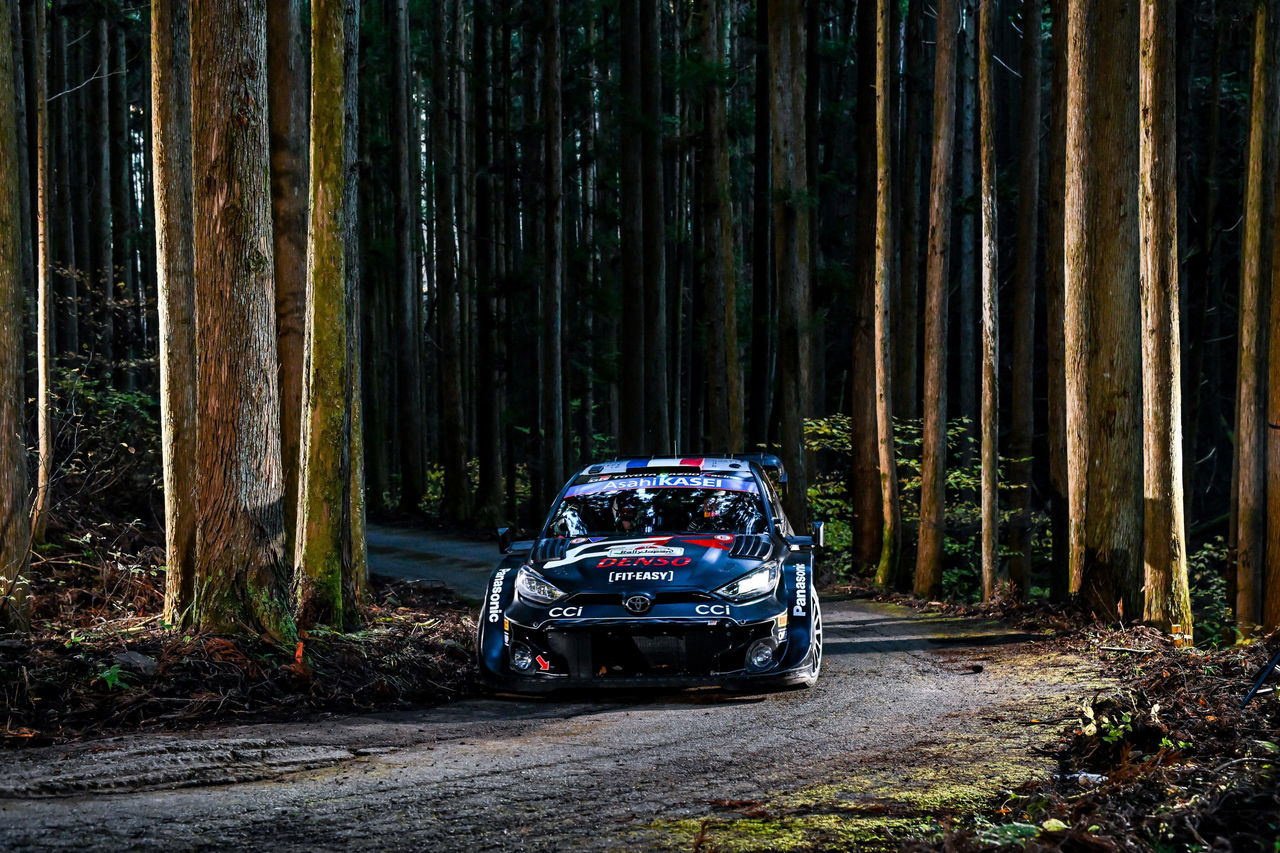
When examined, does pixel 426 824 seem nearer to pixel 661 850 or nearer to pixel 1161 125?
pixel 661 850

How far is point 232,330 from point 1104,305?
26.5 ft

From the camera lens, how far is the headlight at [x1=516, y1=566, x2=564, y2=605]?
8398 mm

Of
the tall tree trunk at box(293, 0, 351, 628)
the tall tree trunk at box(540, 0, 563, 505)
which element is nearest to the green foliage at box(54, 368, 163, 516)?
the tall tree trunk at box(293, 0, 351, 628)

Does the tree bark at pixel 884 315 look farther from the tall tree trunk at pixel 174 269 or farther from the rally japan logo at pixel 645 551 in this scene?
the tall tree trunk at pixel 174 269

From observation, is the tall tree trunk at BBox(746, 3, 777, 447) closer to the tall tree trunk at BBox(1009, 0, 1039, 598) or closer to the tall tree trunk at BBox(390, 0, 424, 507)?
the tall tree trunk at BBox(1009, 0, 1039, 598)

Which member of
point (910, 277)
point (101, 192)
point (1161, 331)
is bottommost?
point (1161, 331)

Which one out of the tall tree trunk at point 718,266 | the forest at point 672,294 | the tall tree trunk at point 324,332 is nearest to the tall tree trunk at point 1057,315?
the forest at point 672,294

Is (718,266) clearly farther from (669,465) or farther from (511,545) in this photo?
(511,545)

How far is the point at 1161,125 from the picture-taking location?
11078 mm

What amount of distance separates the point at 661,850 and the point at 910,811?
127 centimetres

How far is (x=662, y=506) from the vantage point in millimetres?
9789

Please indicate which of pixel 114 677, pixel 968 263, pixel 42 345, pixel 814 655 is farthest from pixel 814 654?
pixel 968 263

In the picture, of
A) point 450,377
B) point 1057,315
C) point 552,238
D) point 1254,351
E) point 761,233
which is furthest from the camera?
point 450,377

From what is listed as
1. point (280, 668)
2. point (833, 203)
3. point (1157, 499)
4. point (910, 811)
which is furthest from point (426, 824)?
point (833, 203)
